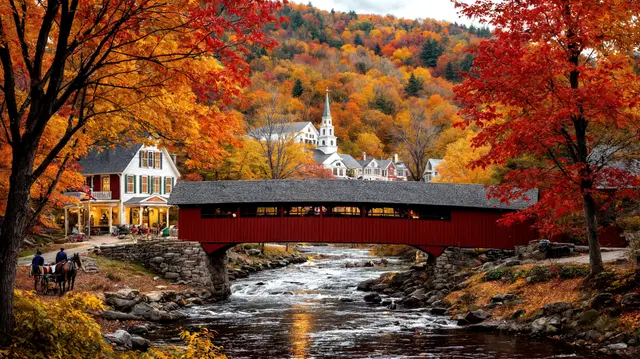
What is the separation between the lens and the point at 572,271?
696 inches

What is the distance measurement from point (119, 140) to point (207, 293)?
15.3 m

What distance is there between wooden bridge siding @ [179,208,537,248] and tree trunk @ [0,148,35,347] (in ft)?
61.7

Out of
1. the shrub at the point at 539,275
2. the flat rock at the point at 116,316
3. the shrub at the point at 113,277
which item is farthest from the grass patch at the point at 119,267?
the shrub at the point at 539,275

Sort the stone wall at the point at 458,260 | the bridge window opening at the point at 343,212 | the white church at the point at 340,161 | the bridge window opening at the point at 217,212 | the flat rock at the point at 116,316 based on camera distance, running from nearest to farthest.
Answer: the flat rock at the point at 116,316 → the stone wall at the point at 458,260 → the bridge window opening at the point at 343,212 → the bridge window opening at the point at 217,212 → the white church at the point at 340,161

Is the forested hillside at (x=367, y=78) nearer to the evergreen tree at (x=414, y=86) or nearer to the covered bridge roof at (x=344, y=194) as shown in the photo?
the evergreen tree at (x=414, y=86)

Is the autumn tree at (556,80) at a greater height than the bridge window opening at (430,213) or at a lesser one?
greater

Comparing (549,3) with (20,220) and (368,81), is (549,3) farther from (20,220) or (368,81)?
(368,81)

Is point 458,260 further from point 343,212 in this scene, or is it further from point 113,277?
point 113,277

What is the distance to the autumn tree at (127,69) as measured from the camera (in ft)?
22.4

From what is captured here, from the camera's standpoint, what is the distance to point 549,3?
1396 cm

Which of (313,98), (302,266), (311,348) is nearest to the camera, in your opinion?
(311,348)

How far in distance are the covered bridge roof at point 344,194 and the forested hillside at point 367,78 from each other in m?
37.9

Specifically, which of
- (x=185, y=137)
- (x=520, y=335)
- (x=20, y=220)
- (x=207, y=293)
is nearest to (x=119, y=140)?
(x=185, y=137)

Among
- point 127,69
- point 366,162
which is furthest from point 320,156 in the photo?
point 127,69
